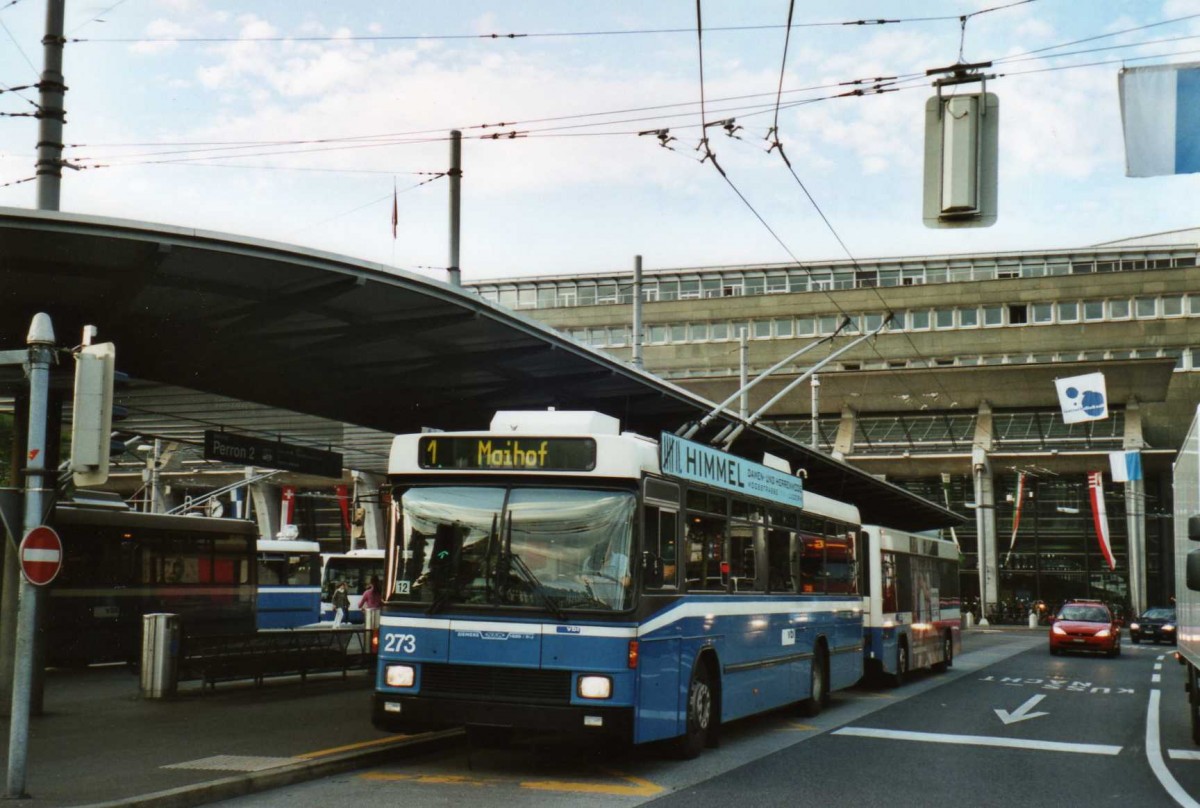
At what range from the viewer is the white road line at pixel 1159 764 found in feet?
34.0

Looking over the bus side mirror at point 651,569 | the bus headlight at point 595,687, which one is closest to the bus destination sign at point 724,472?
the bus side mirror at point 651,569

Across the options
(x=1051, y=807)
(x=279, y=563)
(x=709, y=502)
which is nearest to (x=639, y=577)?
(x=709, y=502)

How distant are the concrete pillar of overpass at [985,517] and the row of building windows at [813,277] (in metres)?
10.3

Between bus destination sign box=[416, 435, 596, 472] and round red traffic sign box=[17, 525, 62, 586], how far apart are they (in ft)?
11.3

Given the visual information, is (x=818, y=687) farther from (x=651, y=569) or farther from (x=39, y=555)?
(x=39, y=555)

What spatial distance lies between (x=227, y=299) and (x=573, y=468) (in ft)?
13.3

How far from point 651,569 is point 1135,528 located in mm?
51483

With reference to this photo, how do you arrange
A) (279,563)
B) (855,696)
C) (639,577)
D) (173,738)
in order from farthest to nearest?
(279,563) → (855,696) → (173,738) → (639,577)

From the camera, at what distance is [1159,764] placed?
12.7 m

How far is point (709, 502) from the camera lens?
12.8m

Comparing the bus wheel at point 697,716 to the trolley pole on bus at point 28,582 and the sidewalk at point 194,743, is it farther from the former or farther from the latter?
the trolley pole on bus at point 28,582

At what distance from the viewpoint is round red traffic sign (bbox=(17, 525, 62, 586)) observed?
27.9 feet

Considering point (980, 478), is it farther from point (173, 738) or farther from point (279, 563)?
point (173, 738)

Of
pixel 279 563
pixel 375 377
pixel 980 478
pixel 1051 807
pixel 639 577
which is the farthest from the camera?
pixel 980 478
